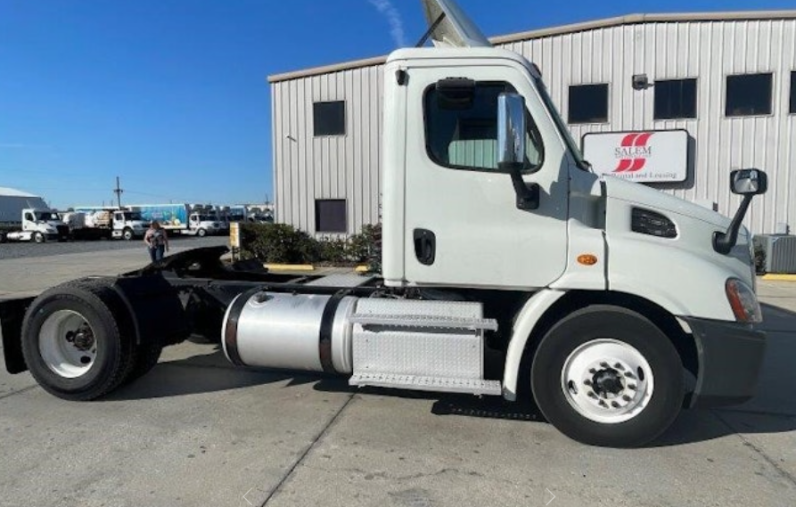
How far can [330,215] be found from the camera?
18328 mm

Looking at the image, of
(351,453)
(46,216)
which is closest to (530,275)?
(351,453)

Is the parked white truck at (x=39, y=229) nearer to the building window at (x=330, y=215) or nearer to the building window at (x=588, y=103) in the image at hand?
the building window at (x=330, y=215)

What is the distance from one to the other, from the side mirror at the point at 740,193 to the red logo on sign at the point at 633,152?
40.3 feet

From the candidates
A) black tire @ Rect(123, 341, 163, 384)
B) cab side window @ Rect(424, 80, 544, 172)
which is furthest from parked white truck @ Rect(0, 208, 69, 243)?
cab side window @ Rect(424, 80, 544, 172)

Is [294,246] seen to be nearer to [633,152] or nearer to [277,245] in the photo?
[277,245]

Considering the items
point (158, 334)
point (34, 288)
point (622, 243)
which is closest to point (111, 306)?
point (158, 334)

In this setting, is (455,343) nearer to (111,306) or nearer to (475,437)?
(475,437)

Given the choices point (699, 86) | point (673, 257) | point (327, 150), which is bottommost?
point (673, 257)

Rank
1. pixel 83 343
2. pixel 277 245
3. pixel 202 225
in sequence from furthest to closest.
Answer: pixel 202 225
pixel 277 245
pixel 83 343

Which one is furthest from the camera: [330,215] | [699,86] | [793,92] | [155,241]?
[330,215]

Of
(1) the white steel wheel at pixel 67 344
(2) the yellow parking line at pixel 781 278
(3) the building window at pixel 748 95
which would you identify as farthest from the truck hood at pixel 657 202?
(3) the building window at pixel 748 95

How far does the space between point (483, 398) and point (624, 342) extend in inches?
61.1

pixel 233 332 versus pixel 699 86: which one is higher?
pixel 699 86

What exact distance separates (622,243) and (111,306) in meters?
4.23
